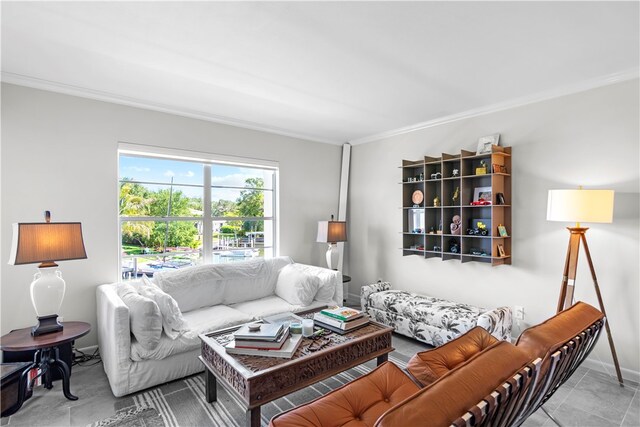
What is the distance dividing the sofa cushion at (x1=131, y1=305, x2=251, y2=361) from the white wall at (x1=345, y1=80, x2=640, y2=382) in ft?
7.60

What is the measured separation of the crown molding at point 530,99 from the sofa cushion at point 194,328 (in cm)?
299

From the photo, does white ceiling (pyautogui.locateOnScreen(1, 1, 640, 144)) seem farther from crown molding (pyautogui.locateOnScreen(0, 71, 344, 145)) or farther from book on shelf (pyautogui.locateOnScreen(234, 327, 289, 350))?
book on shelf (pyautogui.locateOnScreen(234, 327, 289, 350))

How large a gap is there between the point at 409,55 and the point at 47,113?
10.1 ft

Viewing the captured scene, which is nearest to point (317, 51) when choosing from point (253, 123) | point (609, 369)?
point (253, 123)

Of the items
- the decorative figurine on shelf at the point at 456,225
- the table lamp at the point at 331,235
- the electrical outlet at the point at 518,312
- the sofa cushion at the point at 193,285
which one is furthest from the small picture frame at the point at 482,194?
the sofa cushion at the point at 193,285

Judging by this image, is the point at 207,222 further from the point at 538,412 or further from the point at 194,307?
the point at 538,412

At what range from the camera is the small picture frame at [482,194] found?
3430mm

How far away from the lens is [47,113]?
284 centimetres

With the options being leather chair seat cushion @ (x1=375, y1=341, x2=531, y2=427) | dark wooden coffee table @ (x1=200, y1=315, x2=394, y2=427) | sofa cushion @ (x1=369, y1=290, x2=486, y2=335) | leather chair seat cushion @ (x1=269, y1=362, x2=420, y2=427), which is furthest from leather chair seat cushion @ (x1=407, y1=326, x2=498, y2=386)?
sofa cushion @ (x1=369, y1=290, x2=486, y2=335)

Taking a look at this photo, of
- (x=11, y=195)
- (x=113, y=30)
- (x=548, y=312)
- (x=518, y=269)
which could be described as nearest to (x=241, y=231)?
(x=11, y=195)

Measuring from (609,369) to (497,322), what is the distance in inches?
39.8

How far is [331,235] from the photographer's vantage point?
421 cm

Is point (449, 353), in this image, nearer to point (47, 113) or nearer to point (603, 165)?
point (603, 165)

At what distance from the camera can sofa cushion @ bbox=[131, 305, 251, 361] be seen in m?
2.39
